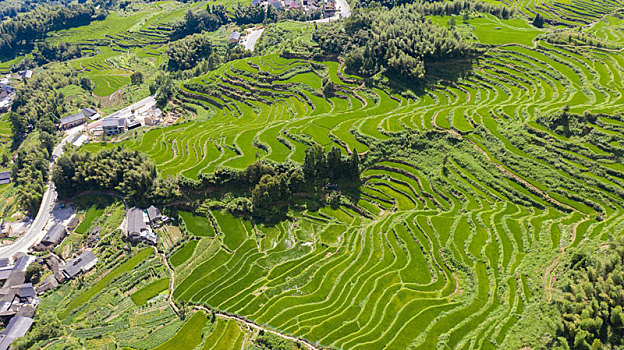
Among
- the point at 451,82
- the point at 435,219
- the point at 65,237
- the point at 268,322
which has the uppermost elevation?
the point at 451,82

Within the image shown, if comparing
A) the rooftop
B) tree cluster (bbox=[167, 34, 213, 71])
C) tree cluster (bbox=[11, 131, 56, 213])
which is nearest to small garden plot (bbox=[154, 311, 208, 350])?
tree cluster (bbox=[11, 131, 56, 213])

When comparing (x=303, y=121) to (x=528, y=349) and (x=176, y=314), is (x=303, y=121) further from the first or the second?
(x=528, y=349)

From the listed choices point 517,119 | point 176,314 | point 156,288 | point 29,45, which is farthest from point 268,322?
point 29,45

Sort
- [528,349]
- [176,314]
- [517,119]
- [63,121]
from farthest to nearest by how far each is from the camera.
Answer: [63,121] < [517,119] < [176,314] < [528,349]

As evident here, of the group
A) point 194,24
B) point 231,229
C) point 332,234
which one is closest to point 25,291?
point 231,229

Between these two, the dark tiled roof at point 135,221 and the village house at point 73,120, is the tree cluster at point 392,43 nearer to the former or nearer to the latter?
the dark tiled roof at point 135,221

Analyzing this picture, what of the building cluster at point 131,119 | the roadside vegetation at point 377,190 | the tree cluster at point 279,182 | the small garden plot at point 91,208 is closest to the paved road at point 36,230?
the roadside vegetation at point 377,190

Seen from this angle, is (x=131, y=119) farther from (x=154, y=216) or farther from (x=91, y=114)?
(x=154, y=216)

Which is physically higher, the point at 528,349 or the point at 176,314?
the point at 528,349
